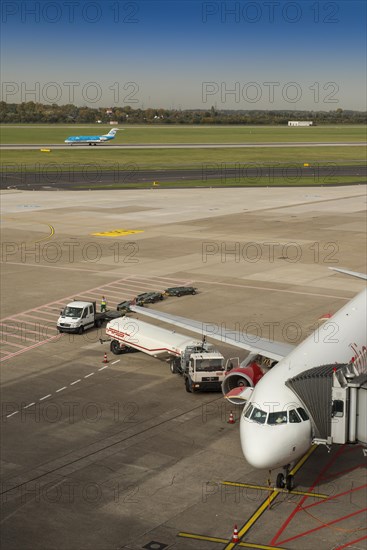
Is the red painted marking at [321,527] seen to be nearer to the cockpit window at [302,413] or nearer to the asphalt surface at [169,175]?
the cockpit window at [302,413]

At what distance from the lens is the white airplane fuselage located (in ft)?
85.7

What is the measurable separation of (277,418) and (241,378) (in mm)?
8633

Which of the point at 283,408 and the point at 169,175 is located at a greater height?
the point at 169,175

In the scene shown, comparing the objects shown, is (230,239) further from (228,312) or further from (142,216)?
(228,312)

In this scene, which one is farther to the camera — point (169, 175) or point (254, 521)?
point (169, 175)

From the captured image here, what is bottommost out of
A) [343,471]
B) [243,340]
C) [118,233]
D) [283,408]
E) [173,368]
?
[343,471]

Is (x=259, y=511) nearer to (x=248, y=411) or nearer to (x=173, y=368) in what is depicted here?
(x=248, y=411)

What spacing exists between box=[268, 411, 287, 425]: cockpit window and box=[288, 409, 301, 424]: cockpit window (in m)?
0.18

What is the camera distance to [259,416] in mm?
26938

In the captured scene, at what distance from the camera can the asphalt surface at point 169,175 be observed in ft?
486

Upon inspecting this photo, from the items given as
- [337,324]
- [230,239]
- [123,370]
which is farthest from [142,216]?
[337,324]

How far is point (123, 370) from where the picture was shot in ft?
139

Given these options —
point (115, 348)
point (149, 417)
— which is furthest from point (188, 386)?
point (115, 348)

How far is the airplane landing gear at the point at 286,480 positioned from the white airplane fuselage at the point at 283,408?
1.30m
